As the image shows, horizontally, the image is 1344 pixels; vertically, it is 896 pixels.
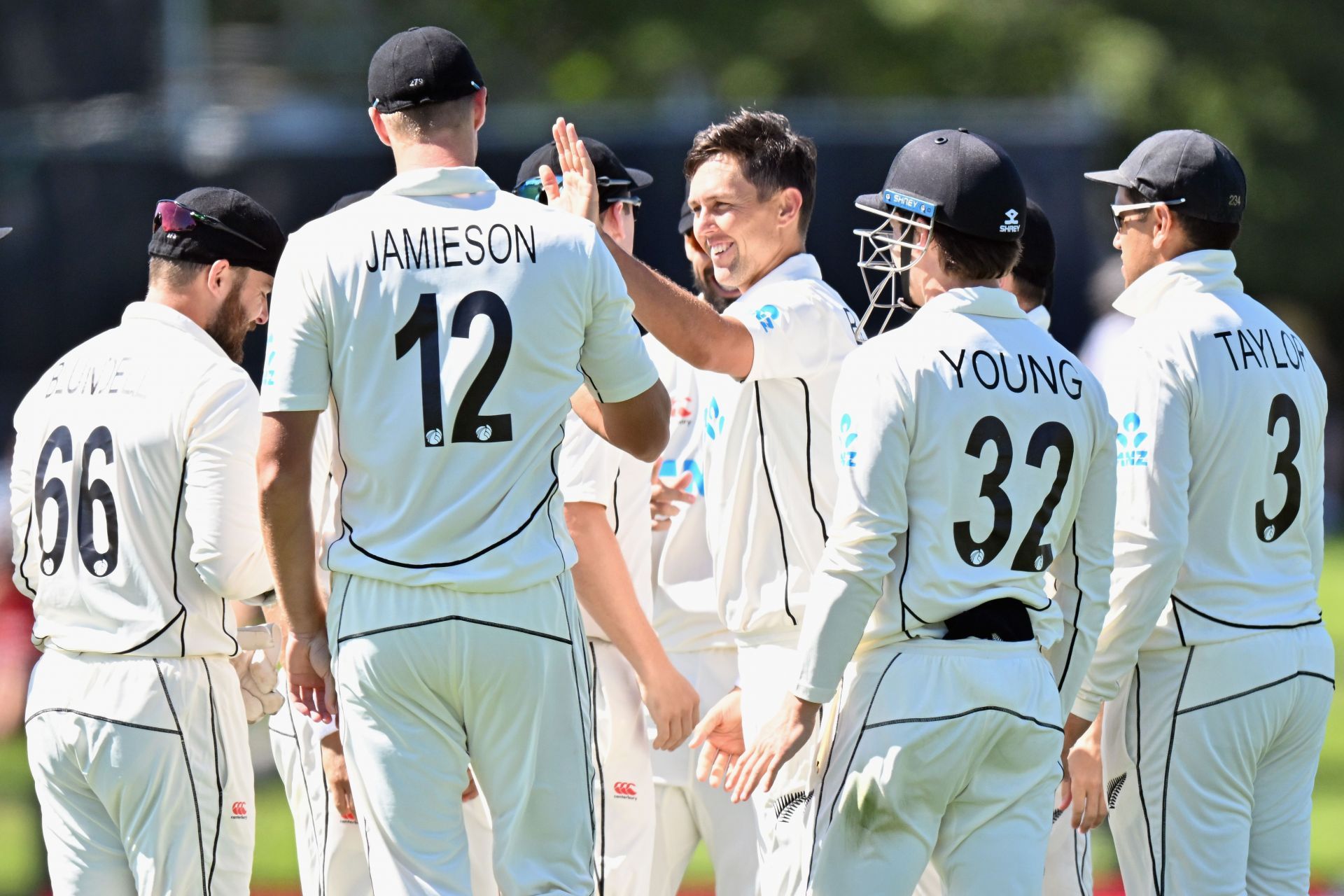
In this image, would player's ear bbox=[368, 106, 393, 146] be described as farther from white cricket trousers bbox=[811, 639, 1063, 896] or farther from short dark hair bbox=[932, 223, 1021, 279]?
white cricket trousers bbox=[811, 639, 1063, 896]

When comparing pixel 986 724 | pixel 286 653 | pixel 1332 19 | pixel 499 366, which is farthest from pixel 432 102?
pixel 1332 19

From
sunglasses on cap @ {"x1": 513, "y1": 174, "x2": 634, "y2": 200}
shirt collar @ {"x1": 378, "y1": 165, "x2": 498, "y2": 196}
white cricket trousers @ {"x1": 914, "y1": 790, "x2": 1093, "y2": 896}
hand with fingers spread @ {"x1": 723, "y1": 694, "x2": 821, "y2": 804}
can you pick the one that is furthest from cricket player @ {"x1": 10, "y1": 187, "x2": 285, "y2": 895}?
white cricket trousers @ {"x1": 914, "y1": 790, "x2": 1093, "y2": 896}

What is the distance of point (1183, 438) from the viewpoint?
4.20 m

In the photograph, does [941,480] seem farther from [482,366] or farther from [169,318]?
[169,318]

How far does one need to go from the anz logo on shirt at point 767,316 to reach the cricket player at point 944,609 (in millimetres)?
586

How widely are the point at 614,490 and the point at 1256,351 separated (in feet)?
5.94

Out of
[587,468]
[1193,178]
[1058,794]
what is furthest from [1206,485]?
[587,468]

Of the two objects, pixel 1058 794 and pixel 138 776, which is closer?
pixel 138 776

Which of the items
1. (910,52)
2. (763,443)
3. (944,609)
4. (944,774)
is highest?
(910,52)

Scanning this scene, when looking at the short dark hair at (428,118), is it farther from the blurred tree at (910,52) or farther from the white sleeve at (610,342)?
the blurred tree at (910,52)

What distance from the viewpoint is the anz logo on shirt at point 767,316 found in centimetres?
432

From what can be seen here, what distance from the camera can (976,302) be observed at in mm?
3822

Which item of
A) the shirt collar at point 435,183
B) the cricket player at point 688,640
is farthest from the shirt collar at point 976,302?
the cricket player at point 688,640

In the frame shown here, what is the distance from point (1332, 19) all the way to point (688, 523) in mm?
28241
